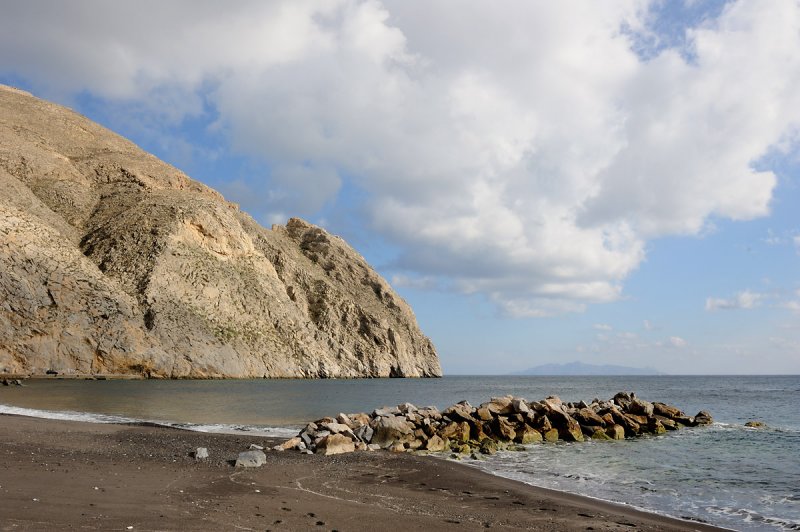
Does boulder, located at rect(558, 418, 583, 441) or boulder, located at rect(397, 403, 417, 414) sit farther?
boulder, located at rect(558, 418, 583, 441)

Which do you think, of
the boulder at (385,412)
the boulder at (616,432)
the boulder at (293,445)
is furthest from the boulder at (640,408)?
the boulder at (293,445)

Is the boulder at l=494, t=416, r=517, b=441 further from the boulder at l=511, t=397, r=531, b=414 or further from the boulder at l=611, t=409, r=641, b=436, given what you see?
the boulder at l=611, t=409, r=641, b=436

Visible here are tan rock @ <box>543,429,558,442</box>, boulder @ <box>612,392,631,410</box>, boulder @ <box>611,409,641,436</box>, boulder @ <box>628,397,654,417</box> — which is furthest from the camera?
boulder @ <box>612,392,631,410</box>

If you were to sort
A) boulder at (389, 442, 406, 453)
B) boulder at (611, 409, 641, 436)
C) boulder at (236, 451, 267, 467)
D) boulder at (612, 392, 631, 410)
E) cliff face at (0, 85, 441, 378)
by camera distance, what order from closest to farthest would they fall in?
boulder at (236, 451, 267, 467) < boulder at (389, 442, 406, 453) < boulder at (611, 409, 641, 436) < boulder at (612, 392, 631, 410) < cliff face at (0, 85, 441, 378)

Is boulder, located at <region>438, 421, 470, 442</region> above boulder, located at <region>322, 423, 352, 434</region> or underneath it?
underneath

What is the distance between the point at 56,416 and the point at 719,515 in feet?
87.2

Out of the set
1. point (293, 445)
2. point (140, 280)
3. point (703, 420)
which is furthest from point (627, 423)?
point (140, 280)

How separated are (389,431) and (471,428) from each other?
14.1 ft

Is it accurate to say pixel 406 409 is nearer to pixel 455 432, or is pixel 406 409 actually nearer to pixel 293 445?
pixel 455 432

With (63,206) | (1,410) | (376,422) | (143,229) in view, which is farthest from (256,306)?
(376,422)

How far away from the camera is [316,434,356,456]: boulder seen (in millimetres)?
19586

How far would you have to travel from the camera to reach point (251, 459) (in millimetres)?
15688

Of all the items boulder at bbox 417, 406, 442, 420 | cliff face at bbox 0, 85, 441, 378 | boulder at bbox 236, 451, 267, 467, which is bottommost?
boulder at bbox 236, 451, 267, 467

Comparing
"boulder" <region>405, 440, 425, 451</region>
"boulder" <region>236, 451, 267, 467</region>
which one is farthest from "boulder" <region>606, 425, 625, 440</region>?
"boulder" <region>236, 451, 267, 467</region>
